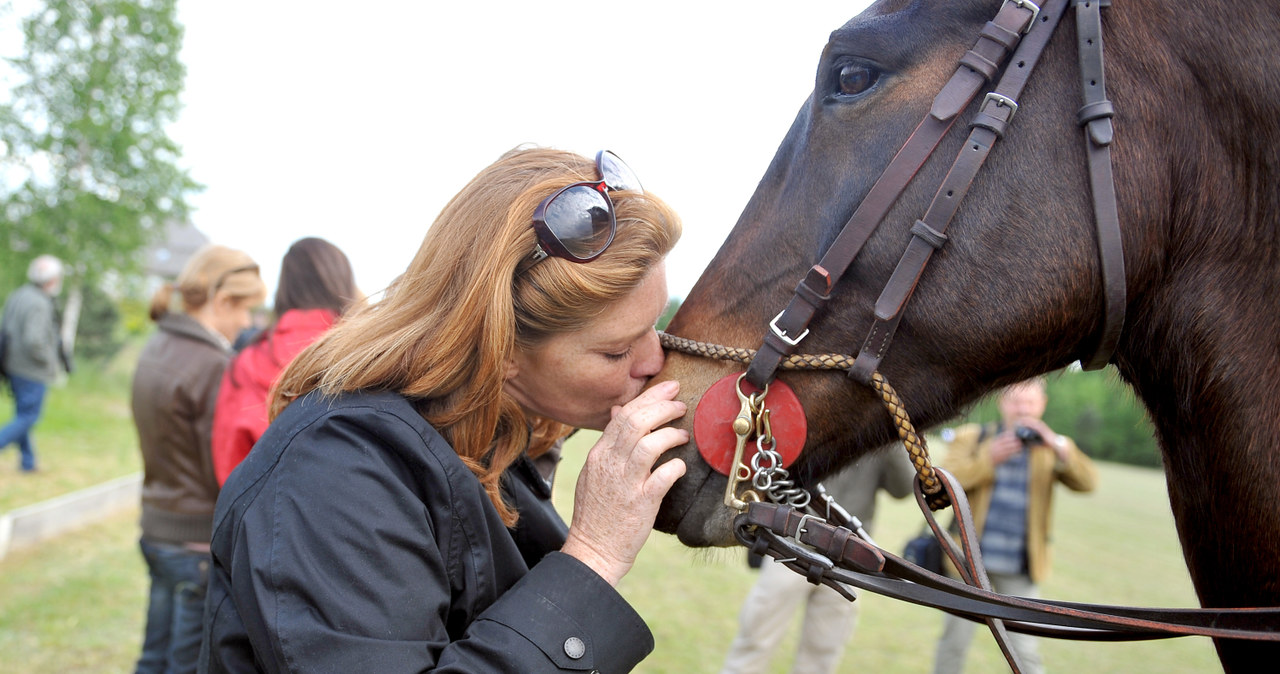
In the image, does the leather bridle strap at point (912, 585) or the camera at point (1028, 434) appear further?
the camera at point (1028, 434)

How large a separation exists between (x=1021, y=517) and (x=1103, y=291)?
3.92m

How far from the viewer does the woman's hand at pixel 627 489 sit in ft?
4.97

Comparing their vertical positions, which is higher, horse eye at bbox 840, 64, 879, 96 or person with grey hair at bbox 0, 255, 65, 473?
horse eye at bbox 840, 64, 879, 96

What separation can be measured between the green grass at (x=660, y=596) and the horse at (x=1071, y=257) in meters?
0.64

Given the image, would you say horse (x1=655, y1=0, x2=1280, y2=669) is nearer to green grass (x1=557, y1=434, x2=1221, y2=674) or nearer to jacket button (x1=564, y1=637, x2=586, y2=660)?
jacket button (x1=564, y1=637, x2=586, y2=660)

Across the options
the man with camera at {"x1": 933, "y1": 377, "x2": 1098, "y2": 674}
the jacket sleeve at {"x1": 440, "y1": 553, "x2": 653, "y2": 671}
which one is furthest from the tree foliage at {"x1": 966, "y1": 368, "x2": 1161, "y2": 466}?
the jacket sleeve at {"x1": 440, "y1": 553, "x2": 653, "y2": 671}

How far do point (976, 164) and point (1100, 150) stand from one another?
0.67 ft

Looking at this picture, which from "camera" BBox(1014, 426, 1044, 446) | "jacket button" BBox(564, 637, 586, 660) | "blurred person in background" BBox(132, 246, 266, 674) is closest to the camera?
"jacket button" BBox(564, 637, 586, 660)

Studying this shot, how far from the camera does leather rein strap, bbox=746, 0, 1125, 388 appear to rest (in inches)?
53.1

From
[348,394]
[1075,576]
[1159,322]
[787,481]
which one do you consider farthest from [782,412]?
[1075,576]

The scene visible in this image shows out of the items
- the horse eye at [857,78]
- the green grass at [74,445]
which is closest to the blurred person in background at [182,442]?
the horse eye at [857,78]

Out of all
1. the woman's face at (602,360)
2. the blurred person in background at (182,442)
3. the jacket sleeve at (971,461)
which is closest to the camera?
the woman's face at (602,360)

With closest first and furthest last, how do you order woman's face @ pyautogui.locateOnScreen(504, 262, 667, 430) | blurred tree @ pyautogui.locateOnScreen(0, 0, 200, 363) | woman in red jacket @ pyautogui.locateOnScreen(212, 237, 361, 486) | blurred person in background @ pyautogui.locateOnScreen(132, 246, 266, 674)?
woman's face @ pyautogui.locateOnScreen(504, 262, 667, 430) → woman in red jacket @ pyautogui.locateOnScreen(212, 237, 361, 486) → blurred person in background @ pyautogui.locateOnScreen(132, 246, 266, 674) → blurred tree @ pyautogui.locateOnScreen(0, 0, 200, 363)

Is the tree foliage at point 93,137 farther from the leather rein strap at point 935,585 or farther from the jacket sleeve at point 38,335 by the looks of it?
the leather rein strap at point 935,585
